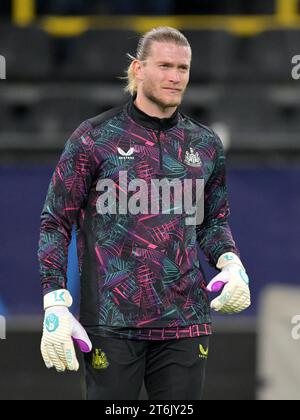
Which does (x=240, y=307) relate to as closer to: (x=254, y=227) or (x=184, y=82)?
(x=184, y=82)

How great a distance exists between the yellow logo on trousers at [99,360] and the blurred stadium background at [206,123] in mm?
1919

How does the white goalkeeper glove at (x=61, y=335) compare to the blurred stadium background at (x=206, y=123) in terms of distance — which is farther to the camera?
the blurred stadium background at (x=206, y=123)

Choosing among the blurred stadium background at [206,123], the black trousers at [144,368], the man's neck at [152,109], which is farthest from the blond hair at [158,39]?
the blurred stadium background at [206,123]

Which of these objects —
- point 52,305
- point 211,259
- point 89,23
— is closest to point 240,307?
point 211,259

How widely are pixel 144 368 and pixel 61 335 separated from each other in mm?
357

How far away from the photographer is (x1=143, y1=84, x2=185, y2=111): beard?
371cm

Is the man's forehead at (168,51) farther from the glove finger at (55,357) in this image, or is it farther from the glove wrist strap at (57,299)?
the glove finger at (55,357)

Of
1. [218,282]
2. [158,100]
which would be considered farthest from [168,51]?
[218,282]

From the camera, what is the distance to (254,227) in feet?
22.2

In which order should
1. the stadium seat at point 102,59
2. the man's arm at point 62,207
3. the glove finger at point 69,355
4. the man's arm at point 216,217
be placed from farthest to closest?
1. the stadium seat at point 102,59
2. the man's arm at point 216,217
3. the man's arm at point 62,207
4. the glove finger at point 69,355

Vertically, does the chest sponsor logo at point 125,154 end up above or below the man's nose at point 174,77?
below

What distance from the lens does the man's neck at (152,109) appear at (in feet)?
12.3

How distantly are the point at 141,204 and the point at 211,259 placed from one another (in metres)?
0.38
